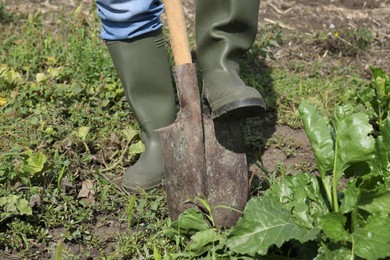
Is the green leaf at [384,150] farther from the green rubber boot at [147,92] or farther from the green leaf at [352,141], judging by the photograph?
the green rubber boot at [147,92]

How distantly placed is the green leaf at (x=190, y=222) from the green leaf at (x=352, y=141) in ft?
1.90

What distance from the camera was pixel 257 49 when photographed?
14.6ft

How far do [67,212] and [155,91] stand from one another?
686 millimetres

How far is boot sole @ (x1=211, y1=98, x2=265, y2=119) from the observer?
2.76 metres

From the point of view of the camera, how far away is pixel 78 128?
137 inches

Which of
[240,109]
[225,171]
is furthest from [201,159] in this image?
[240,109]

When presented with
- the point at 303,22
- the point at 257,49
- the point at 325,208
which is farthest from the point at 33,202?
the point at 303,22

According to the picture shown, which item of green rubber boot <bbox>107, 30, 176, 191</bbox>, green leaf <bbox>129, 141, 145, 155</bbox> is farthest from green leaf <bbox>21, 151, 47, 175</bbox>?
green leaf <bbox>129, 141, 145, 155</bbox>

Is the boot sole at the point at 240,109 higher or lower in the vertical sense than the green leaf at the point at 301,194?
higher

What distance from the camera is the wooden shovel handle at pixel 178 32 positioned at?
2.93m

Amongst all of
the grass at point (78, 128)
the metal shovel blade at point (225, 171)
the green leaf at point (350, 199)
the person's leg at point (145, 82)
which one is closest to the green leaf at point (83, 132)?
the grass at point (78, 128)

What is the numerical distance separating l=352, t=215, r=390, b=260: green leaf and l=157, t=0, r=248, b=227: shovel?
659 millimetres

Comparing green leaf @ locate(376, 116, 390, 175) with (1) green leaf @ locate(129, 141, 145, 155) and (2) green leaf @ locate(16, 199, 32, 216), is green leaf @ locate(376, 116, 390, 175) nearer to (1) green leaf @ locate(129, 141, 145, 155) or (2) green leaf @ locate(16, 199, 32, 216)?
(1) green leaf @ locate(129, 141, 145, 155)

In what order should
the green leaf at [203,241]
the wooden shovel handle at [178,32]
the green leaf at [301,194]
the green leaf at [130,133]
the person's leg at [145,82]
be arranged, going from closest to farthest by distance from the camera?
the green leaf at [301,194] → the green leaf at [203,241] → the wooden shovel handle at [178,32] → the person's leg at [145,82] → the green leaf at [130,133]
